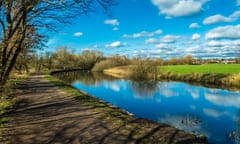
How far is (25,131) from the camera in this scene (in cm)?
792

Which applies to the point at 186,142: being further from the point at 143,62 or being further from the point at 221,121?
the point at 143,62

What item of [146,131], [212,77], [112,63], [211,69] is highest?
[112,63]

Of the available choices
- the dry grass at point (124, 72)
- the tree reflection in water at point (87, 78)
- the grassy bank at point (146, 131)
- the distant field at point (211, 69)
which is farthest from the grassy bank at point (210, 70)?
the grassy bank at point (146, 131)

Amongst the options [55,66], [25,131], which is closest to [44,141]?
[25,131]

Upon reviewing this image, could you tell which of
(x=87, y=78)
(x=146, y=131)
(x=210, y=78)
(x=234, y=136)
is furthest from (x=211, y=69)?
(x=146, y=131)

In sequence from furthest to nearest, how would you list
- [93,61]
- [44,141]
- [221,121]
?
[93,61] → [221,121] → [44,141]

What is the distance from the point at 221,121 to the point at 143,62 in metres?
29.6

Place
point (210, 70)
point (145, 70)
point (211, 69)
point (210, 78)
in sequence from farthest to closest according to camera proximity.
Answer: point (211, 69) < point (210, 70) < point (145, 70) < point (210, 78)

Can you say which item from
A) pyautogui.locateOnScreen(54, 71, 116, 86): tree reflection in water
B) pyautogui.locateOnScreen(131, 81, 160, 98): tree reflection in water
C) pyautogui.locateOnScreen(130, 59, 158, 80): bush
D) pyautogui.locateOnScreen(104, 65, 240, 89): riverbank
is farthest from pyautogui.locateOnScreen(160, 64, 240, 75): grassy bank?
pyautogui.locateOnScreen(131, 81, 160, 98): tree reflection in water

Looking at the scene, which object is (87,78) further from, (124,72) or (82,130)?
(82,130)

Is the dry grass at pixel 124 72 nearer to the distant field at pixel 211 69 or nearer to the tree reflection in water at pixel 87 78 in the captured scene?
the tree reflection in water at pixel 87 78

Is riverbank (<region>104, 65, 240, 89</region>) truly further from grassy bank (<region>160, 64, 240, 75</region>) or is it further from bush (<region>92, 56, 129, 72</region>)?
bush (<region>92, 56, 129, 72</region>)

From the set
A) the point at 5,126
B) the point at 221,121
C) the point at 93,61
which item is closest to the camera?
the point at 5,126

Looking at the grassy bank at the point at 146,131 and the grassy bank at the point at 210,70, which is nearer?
the grassy bank at the point at 146,131
